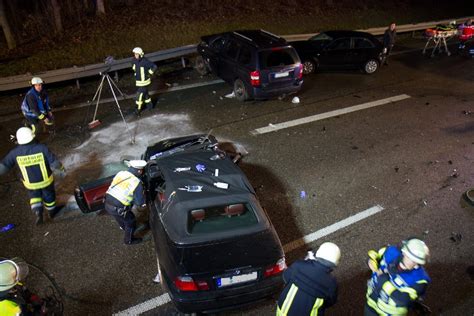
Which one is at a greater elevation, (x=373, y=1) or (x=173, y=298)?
(x=373, y=1)

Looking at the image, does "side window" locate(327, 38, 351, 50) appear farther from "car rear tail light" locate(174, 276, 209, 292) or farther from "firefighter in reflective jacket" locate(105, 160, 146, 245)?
"car rear tail light" locate(174, 276, 209, 292)

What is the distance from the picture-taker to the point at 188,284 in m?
3.94

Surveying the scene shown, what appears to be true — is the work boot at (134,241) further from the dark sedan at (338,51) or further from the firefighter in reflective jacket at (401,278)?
the dark sedan at (338,51)

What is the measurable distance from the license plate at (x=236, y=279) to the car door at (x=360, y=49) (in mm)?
10352

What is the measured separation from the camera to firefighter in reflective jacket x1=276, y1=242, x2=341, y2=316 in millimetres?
3252

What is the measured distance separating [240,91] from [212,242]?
684cm

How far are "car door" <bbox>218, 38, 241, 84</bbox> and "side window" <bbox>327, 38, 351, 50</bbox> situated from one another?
3753mm

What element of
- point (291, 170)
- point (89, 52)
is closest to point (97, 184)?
point (291, 170)

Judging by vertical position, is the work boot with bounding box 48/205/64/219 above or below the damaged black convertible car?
below

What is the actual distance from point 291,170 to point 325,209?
1319mm

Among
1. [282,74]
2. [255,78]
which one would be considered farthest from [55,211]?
[282,74]

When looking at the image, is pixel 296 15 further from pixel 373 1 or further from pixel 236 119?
pixel 236 119

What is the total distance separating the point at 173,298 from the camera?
4031 mm

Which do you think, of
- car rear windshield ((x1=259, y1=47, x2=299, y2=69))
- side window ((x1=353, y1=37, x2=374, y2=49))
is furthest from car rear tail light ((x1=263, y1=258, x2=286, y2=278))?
side window ((x1=353, y1=37, x2=374, y2=49))
